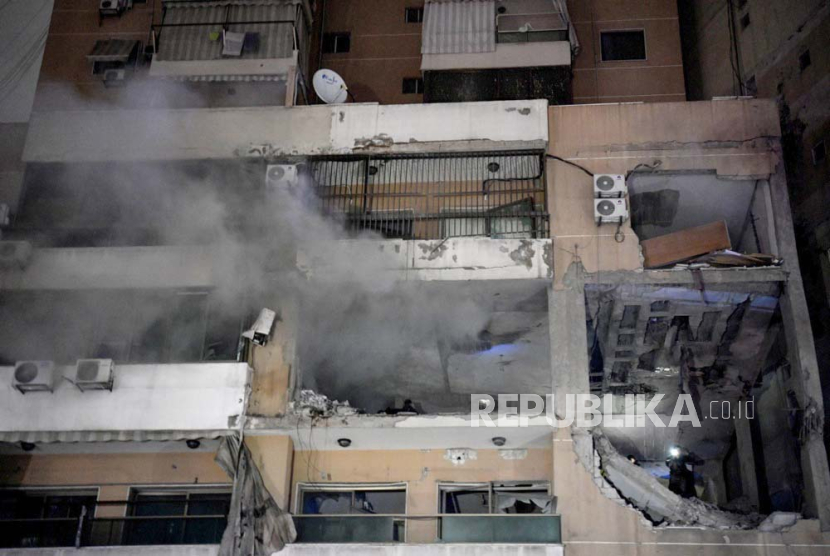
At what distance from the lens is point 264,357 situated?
14812mm

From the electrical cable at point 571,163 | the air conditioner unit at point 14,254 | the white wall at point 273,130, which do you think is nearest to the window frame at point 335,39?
the white wall at point 273,130

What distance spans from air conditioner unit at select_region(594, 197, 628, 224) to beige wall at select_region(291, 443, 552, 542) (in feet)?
13.3

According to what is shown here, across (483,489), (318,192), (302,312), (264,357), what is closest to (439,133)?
(318,192)

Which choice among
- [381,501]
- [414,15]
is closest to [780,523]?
[381,501]

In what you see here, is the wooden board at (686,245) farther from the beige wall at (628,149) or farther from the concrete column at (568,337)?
the concrete column at (568,337)

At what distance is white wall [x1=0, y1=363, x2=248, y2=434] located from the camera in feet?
46.5

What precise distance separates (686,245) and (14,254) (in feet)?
37.6

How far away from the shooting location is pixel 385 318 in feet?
55.5

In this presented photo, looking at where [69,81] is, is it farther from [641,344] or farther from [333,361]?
[641,344]

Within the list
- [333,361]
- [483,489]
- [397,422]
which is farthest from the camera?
[333,361]

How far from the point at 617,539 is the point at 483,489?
2893 mm

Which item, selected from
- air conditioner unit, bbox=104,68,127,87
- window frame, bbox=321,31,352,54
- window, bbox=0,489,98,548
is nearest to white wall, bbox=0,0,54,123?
air conditioner unit, bbox=104,68,127,87

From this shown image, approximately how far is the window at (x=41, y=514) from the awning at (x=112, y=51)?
9.54m

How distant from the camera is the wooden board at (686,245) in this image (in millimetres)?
14789
